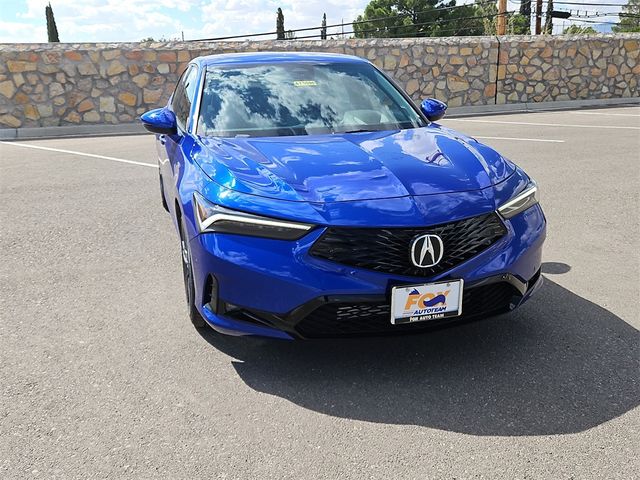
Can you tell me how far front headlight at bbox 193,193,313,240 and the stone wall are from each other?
11.7 metres

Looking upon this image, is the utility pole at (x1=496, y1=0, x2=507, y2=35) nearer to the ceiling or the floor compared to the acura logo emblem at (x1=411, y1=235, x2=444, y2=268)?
nearer to the ceiling

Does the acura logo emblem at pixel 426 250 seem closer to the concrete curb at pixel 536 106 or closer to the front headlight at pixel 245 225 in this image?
the front headlight at pixel 245 225

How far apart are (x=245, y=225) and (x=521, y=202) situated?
1.38 meters

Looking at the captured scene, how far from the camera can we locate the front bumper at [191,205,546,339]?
8.63 ft

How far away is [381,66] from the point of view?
49.9 feet

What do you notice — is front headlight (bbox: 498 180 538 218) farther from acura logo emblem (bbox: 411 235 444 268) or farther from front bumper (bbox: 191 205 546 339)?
acura logo emblem (bbox: 411 235 444 268)

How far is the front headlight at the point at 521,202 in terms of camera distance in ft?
9.69

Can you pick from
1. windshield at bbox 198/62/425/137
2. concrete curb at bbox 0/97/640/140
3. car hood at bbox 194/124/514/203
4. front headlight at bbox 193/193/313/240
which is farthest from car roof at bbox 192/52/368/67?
concrete curb at bbox 0/97/640/140

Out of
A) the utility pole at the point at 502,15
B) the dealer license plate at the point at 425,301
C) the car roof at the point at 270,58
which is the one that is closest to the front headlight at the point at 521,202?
the dealer license plate at the point at 425,301

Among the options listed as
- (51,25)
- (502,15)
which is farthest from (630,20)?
(51,25)

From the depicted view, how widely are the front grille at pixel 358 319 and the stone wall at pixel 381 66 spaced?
1212 cm

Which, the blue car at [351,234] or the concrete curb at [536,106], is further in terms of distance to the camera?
the concrete curb at [536,106]

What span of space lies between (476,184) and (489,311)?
0.61 meters

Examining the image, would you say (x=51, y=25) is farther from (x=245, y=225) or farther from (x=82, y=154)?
(x=245, y=225)
